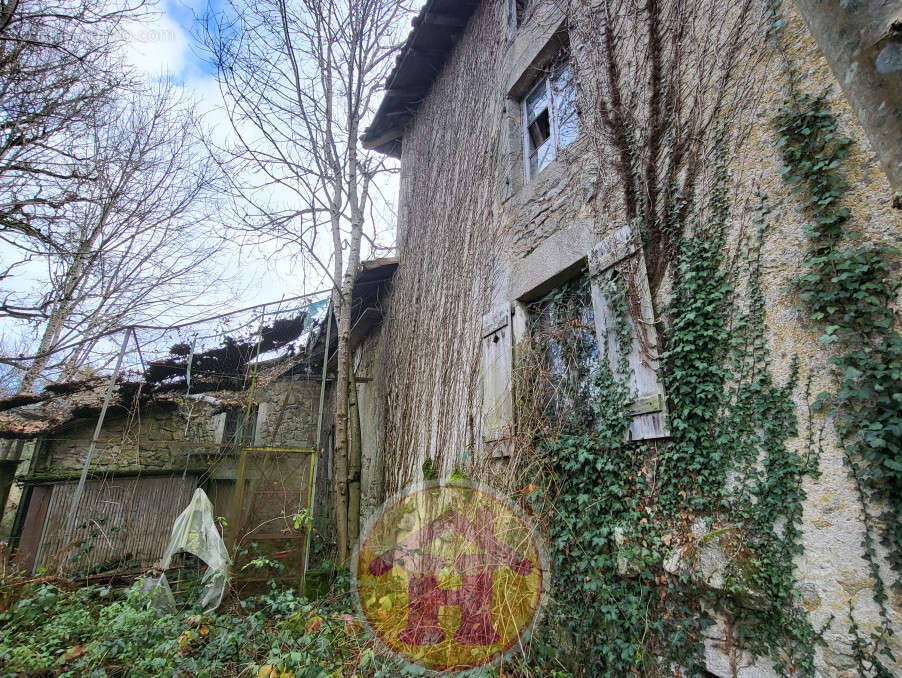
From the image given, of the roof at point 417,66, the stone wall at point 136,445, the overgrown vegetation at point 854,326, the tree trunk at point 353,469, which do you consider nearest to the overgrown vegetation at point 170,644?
the tree trunk at point 353,469

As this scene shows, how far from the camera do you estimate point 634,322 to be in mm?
2850

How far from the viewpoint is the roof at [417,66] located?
6227mm

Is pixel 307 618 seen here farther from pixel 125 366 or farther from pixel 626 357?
pixel 125 366

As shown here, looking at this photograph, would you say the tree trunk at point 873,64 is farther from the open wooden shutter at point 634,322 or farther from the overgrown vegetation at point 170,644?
the overgrown vegetation at point 170,644

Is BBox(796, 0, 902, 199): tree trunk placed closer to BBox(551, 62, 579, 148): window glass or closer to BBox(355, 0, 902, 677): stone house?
BBox(355, 0, 902, 677): stone house

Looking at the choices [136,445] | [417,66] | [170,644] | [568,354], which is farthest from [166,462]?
[568,354]

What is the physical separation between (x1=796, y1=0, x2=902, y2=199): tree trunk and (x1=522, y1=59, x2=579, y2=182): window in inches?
124

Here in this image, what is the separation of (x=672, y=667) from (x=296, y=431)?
961 centimetres

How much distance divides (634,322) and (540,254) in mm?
1267

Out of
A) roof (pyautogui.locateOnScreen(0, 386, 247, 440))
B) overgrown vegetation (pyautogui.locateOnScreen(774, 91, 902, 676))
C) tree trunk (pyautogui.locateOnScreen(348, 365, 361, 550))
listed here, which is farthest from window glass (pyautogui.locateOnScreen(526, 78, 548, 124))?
roof (pyautogui.locateOnScreen(0, 386, 247, 440))

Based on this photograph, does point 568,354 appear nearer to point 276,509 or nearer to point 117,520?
point 276,509
